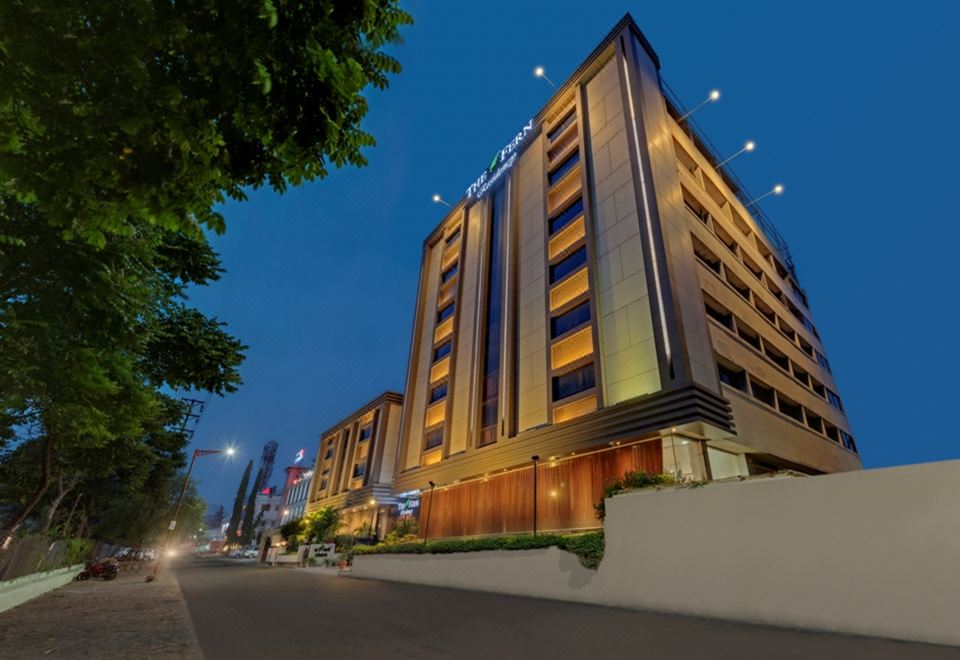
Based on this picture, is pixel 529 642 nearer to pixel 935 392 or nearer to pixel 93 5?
pixel 93 5

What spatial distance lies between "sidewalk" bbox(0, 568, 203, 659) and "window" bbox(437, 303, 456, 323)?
2778cm

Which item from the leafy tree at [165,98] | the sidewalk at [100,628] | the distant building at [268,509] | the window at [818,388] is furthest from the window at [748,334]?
the distant building at [268,509]

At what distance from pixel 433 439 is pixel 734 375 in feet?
73.4

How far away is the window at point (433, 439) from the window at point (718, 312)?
834 inches

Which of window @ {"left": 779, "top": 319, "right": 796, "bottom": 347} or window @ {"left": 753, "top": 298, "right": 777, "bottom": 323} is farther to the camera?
window @ {"left": 779, "top": 319, "right": 796, "bottom": 347}

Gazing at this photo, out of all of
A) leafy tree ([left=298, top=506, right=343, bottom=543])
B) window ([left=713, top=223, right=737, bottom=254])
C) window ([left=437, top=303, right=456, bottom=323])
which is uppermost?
window ([left=713, top=223, right=737, bottom=254])

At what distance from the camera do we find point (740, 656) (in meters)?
6.41

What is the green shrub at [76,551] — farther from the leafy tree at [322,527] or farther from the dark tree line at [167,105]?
the dark tree line at [167,105]

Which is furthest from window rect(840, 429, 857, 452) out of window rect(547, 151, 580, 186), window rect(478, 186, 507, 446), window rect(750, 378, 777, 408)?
window rect(547, 151, 580, 186)

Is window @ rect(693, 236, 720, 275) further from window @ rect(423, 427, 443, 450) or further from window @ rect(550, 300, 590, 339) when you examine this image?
window @ rect(423, 427, 443, 450)

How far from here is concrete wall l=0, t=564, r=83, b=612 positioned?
11891 mm

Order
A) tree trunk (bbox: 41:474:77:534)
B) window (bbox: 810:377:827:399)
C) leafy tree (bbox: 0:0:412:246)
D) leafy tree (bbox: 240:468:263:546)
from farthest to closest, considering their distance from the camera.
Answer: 1. leafy tree (bbox: 240:468:263:546)
2. window (bbox: 810:377:827:399)
3. tree trunk (bbox: 41:474:77:534)
4. leafy tree (bbox: 0:0:412:246)

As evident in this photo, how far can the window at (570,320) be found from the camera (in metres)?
24.2

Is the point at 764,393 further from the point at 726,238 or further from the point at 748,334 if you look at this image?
the point at 726,238
